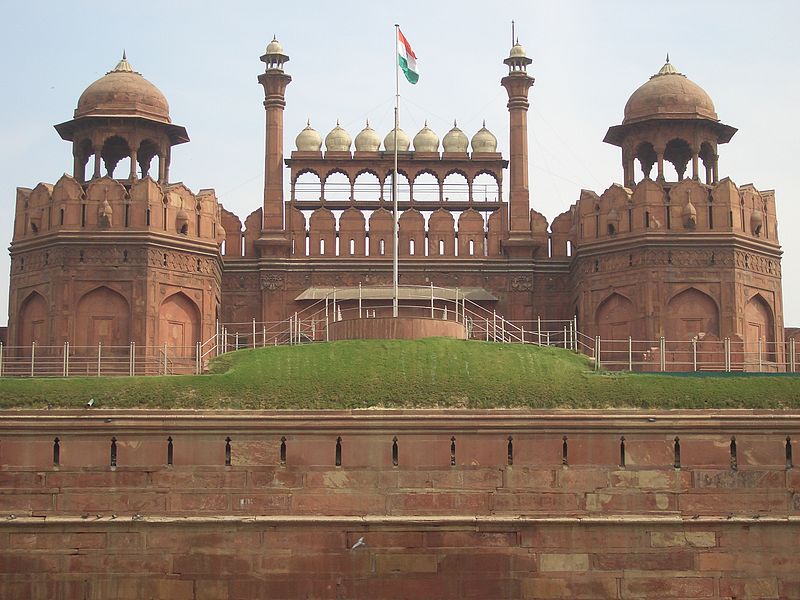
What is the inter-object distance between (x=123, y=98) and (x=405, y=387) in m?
13.7

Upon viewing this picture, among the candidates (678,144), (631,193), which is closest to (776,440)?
(631,193)

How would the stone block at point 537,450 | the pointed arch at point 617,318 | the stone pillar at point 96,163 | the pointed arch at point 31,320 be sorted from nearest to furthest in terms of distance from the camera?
the stone block at point 537,450, the pointed arch at point 31,320, the pointed arch at point 617,318, the stone pillar at point 96,163

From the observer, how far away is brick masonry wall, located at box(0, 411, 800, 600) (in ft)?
96.7

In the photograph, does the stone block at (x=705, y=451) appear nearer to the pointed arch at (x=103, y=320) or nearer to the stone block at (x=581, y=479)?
the stone block at (x=581, y=479)

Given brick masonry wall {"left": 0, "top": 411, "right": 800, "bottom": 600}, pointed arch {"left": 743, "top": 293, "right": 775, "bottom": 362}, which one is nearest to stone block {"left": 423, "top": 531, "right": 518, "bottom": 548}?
brick masonry wall {"left": 0, "top": 411, "right": 800, "bottom": 600}

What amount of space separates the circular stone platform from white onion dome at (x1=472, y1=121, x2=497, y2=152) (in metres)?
9.93

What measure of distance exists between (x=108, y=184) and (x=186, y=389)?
29.6ft

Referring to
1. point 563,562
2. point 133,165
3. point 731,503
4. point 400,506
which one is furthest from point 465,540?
point 133,165

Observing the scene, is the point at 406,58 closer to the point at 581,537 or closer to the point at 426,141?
the point at 426,141

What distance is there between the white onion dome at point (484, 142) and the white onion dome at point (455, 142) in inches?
10.9

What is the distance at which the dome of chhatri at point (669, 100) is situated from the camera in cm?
4178

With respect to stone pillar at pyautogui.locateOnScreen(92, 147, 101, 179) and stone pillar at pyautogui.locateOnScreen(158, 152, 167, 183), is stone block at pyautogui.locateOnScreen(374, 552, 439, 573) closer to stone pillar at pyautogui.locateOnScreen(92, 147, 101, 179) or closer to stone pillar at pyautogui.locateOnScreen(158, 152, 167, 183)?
stone pillar at pyautogui.locateOnScreen(158, 152, 167, 183)

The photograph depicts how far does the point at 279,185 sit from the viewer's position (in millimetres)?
43281

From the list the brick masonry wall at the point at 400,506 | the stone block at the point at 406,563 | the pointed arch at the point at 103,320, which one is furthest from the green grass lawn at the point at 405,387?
the pointed arch at the point at 103,320
